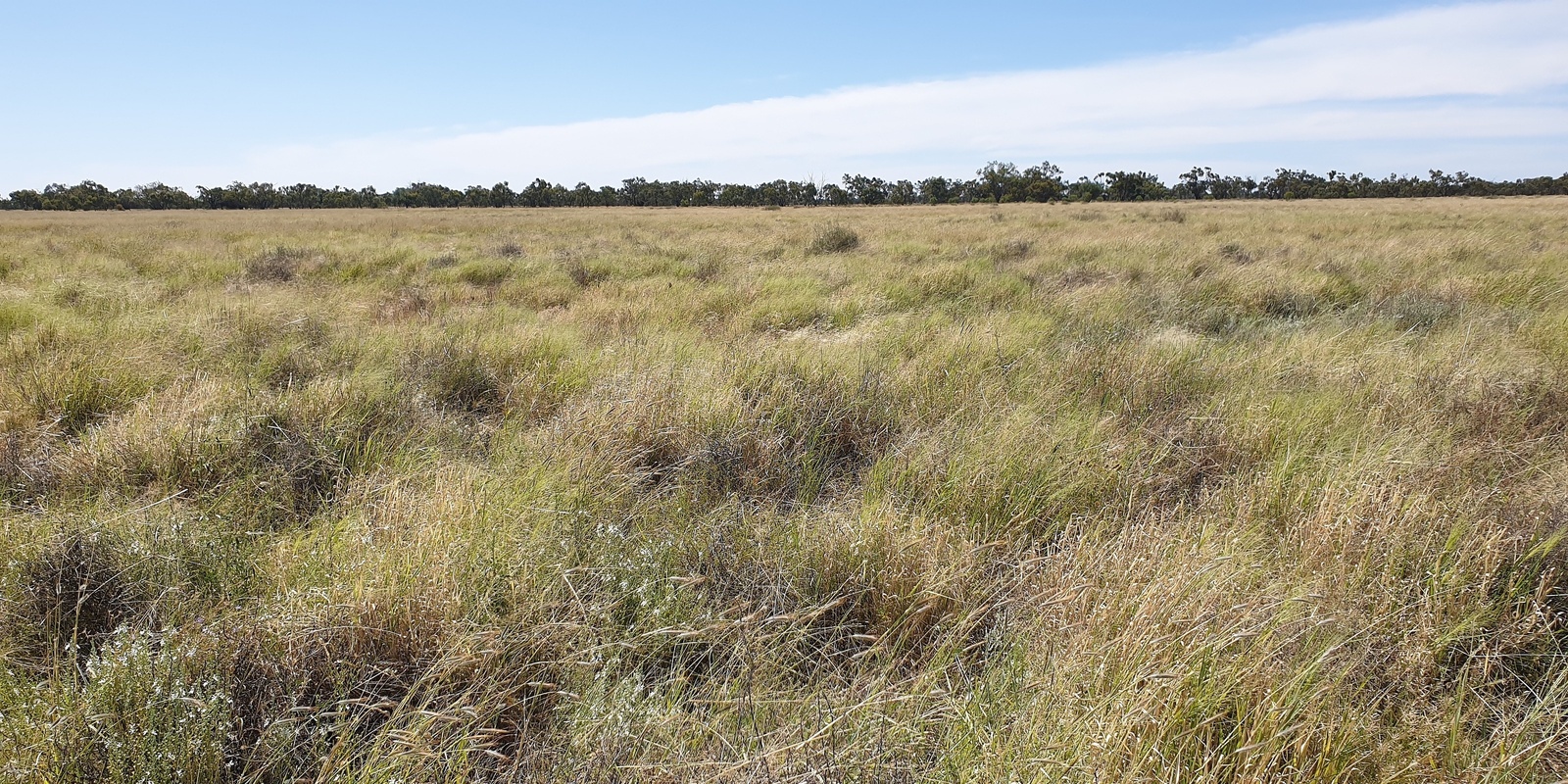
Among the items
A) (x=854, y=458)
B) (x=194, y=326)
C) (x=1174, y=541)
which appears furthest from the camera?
(x=194, y=326)

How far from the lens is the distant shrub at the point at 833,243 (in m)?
13.9

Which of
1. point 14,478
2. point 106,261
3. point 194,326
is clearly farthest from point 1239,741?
point 106,261

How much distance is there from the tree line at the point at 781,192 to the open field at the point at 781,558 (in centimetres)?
6804

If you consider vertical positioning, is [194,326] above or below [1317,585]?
above

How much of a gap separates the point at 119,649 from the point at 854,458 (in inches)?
104

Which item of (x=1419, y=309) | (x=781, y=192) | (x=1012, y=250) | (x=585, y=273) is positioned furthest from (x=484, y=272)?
(x=781, y=192)

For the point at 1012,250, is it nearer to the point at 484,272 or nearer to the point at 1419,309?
the point at 1419,309

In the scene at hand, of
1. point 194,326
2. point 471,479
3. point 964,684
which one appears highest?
point 194,326

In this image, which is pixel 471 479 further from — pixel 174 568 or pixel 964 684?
pixel 964 684

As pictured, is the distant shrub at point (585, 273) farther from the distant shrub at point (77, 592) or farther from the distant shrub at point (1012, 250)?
the distant shrub at point (77, 592)

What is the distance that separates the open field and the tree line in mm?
68036

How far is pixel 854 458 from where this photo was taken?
351cm

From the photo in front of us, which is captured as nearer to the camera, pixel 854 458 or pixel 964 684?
pixel 964 684

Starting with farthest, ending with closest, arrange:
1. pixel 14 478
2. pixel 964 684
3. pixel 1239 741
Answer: pixel 14 478 < pixel 964 684 < pixel 1239 741
